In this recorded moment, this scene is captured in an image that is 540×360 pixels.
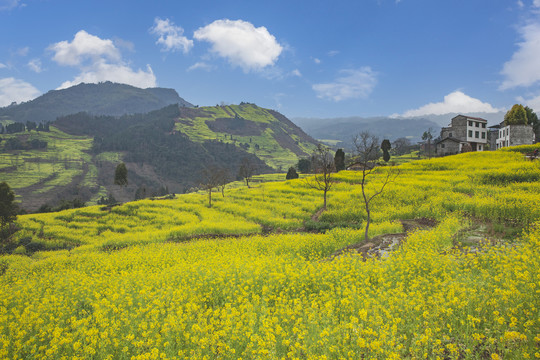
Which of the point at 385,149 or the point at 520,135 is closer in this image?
the point at 520,135

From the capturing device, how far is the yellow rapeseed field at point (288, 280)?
4953 mm

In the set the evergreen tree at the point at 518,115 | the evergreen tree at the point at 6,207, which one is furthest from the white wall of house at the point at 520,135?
the evergreen tree at the point at 6,207

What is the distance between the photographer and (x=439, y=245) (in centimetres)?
1335

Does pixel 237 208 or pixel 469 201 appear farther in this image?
pixel 237 208

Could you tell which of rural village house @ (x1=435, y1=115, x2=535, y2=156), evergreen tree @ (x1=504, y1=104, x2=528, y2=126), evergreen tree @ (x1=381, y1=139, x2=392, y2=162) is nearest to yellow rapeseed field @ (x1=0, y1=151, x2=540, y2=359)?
evergreen tree @ (x1=504, y1=104, x2=528, y2=126)

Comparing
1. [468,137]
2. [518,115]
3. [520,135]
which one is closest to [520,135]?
[520,135]

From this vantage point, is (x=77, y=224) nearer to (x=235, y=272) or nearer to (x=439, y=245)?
(x=235, y=272)

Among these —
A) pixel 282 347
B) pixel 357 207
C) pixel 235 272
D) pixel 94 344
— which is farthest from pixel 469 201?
pixel 94 344

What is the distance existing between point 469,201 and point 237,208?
91.0 ft

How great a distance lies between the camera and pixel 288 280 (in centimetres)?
932

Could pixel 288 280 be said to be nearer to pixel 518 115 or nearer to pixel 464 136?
pixel 518 115

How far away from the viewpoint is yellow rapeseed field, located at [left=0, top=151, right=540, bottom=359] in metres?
4.95

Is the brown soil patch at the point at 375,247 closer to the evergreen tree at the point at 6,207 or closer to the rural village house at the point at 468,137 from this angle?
the evergreen tree at the point at 6,207

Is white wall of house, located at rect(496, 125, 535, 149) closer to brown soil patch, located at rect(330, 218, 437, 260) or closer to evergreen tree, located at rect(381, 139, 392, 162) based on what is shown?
evergreen tree, located at rect(381, 139, 392, 162)
